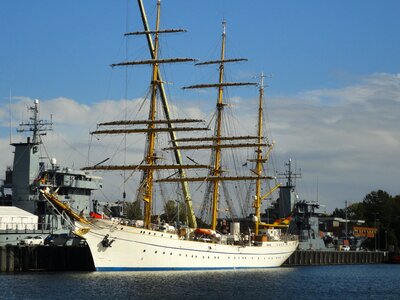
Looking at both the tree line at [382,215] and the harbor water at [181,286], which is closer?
the harbor water at [181,286]

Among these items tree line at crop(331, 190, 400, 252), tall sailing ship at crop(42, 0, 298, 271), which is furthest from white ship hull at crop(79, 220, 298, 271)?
tree line at crop(331, 190, 400, 252)

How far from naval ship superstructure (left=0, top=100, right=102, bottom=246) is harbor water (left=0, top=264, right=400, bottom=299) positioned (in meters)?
17.9

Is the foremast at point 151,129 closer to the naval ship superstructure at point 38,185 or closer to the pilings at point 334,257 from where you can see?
the naval ship superstructure at point 38,185

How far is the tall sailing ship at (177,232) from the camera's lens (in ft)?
259

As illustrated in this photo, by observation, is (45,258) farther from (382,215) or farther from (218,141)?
(382,215)

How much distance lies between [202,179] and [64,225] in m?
18.0

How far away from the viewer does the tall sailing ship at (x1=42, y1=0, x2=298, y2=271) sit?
79062 mm

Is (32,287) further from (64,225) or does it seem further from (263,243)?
(263,243)

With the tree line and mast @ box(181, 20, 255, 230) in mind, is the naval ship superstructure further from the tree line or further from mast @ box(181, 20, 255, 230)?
the tree line

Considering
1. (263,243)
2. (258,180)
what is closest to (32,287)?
(263,243)

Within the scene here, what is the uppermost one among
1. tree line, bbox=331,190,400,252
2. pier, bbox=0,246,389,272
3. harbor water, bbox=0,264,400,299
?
tree line, bbox=331,190,400,252

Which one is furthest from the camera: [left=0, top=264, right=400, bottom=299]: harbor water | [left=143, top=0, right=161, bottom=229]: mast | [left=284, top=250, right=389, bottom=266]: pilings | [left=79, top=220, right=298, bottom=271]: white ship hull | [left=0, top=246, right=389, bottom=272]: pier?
[left=284, top=250, right=389, bottom=266]: pilings

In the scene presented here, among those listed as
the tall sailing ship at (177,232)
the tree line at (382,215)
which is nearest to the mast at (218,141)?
the tall sailing ship at (177,232)

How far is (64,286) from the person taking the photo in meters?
63.0
